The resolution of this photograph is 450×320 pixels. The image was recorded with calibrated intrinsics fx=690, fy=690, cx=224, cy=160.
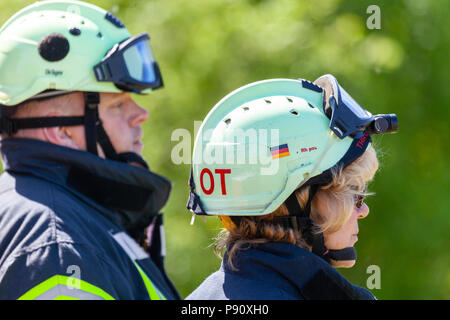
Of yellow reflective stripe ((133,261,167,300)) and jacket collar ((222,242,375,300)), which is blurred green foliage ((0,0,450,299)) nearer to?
yellow reflective stripe ((133,261,167,300))

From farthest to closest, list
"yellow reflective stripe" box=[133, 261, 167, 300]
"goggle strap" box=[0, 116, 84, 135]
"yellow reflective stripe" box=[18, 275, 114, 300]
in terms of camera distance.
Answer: "goggle strap" box=[0, 116, 84, 135] < "yellow reflective stripe" box=[133, 261, 167, 300] < "yellow reflective stripe" box=[18, 275, 114, 300]

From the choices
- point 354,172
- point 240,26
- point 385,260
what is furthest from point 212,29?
point 354,172

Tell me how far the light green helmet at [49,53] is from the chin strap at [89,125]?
10 cm

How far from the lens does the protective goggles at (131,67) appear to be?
4129 mm

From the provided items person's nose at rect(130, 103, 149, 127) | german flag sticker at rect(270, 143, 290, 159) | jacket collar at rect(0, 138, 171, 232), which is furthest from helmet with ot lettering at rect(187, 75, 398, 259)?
person's nose at rect(130, 103, 149, 127)

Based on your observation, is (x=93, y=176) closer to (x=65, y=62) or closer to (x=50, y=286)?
(x=65, y=62)

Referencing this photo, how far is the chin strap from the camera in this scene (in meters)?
3.92

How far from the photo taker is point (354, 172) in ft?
9.32

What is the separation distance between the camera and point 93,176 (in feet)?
12.7

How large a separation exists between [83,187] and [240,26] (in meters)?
3.86

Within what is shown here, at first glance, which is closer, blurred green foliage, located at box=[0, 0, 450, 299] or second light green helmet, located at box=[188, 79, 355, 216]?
second light green helmet, located at box=[188, 79, 355, 216]

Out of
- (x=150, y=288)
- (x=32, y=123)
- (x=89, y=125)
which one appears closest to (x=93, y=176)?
(x=89, y=125)

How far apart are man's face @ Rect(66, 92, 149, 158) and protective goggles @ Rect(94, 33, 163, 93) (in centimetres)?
10
